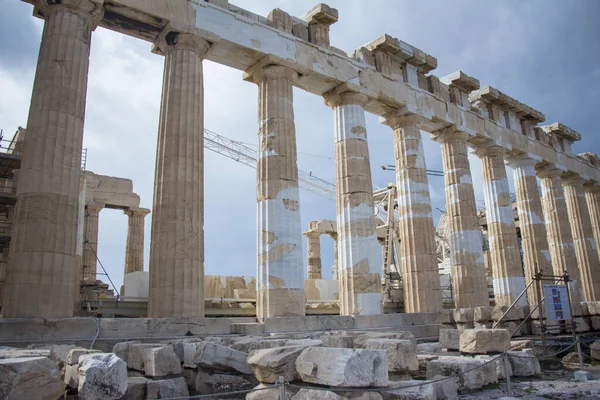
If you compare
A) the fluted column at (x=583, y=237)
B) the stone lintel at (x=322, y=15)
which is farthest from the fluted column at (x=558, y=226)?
the stone lintel at (x=322, y=15)

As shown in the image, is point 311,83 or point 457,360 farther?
point 311,83

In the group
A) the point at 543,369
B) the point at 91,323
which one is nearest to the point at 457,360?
the point at 543,369

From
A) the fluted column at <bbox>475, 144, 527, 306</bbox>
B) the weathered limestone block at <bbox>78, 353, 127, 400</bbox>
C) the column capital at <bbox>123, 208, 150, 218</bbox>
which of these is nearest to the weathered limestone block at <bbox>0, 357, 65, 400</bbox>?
the weathered limestone block at <bbox>78, 353, 127, 400</bbox>

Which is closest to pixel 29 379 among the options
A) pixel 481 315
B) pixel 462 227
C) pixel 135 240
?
pixel 481 315

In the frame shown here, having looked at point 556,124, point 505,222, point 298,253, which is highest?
point 556,124

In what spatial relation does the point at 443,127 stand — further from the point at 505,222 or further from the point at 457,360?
the point at 457,360

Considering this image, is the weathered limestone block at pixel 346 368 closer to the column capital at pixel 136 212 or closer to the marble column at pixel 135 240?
the marble column at pixel 135 240

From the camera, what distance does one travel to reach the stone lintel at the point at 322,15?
18.1 meters

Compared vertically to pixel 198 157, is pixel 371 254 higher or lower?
lower

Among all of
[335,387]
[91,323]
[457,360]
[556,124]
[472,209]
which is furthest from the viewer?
[556,124]

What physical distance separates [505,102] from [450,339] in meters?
15.9

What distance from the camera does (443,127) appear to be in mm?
23078

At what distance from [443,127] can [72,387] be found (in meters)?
19.3

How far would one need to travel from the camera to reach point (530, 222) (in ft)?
84.3
